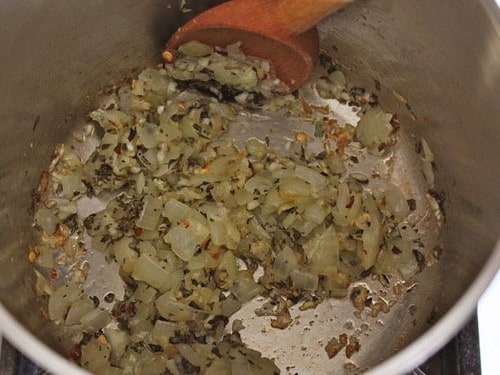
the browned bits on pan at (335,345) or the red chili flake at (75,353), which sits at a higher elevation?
the red chili flake at (75,353)

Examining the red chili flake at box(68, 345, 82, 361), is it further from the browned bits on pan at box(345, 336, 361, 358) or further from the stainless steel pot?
the browned bits on pan at box(345, 336, 361, 358)

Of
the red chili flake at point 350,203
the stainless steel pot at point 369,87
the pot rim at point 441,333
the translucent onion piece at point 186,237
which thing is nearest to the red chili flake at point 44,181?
the stainless steel pot at point 369,87

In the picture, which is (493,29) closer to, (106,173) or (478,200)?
(478,200)

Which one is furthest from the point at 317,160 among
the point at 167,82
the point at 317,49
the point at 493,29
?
the point at 493,29

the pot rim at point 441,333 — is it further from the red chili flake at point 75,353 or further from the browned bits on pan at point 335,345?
the red chili flake at point 75,353

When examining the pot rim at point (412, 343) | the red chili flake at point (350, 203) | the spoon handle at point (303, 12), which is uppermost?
the spoon handle at point (303, 12)

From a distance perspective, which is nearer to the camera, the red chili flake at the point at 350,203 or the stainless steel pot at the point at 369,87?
the stainless steel pot at the point at 369,87

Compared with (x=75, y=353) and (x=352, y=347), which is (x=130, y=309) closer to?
(x=75, y=353)
